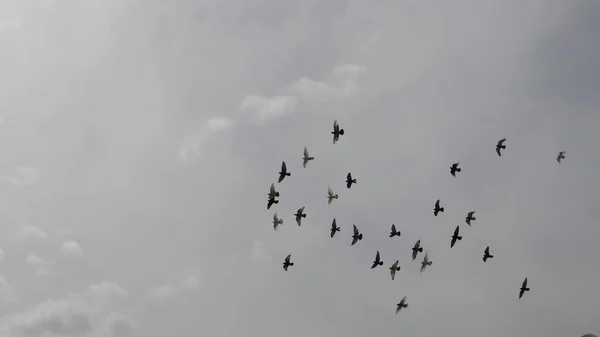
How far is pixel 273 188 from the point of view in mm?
111250

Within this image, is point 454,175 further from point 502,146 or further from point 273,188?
point 273,188

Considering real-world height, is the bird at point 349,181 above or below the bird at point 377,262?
above

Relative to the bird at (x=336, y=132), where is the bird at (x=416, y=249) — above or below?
below

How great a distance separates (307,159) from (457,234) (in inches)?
1507

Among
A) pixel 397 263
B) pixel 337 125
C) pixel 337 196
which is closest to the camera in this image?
pixel 337 125

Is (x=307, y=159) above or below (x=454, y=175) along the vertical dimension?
above

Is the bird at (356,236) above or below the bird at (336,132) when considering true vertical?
below

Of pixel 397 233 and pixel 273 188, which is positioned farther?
pixel 397 233

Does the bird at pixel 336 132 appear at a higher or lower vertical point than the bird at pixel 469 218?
Result: higher

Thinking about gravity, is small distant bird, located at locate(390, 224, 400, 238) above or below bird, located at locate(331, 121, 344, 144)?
below

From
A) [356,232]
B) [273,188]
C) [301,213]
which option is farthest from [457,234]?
[273,188]

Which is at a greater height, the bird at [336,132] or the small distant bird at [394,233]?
the bird at [336,132]

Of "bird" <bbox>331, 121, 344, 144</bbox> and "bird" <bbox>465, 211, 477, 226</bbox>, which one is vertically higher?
"bird" <bbox>331, 121, 344, 144</bbox>

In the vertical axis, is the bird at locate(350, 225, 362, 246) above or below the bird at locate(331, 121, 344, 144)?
below
